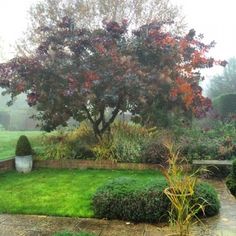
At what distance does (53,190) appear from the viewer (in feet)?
23.6

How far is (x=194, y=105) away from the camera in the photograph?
1155 cm

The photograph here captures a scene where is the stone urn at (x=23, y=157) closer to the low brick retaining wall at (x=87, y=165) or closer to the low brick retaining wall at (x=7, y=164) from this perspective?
the low brick retaining wall at (x=7, y=164)

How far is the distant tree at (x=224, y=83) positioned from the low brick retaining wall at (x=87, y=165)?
1154 cm

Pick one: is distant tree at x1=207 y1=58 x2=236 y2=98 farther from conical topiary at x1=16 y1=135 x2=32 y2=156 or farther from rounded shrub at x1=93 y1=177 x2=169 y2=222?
rounded shrub at x1=93 y1=177 x2=169 y2=222

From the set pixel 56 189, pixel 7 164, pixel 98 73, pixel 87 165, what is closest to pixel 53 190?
pixel 56 189

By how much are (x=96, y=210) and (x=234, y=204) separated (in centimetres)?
235

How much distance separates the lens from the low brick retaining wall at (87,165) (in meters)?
9.36

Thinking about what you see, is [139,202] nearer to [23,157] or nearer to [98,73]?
[23,157]

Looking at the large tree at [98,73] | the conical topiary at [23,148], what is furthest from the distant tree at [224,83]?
the conical topiary at [23,148]

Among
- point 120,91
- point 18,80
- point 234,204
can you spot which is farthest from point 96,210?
point 18,80

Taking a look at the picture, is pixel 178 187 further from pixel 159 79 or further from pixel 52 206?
pixel 159 79

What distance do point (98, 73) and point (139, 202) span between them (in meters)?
5.34

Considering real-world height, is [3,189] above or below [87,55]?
below

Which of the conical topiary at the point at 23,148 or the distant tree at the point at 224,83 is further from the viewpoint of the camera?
the distant tree at the point at 224,83
